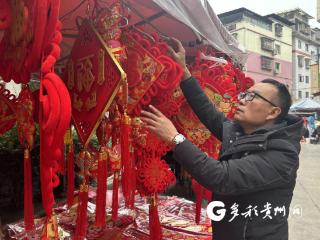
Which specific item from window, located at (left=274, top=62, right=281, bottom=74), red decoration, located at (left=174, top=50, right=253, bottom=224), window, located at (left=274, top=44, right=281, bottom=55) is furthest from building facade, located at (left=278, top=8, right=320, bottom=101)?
red decoration, located at (left=174, top=50, right=253, bottom=224)

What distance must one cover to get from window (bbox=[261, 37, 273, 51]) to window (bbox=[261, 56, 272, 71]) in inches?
30.7

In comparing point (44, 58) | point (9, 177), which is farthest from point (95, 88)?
point (9, 177)

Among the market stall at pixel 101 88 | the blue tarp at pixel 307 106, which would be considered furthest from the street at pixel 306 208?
the blue tarp at pixel 307 106

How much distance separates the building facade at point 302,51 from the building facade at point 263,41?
143 centimetres

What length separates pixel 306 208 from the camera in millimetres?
4707

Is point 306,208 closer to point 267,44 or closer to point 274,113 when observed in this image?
point 274,113

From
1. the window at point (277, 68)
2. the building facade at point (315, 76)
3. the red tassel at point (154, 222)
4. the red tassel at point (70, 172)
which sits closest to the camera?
the red tassel at point (154, 222)

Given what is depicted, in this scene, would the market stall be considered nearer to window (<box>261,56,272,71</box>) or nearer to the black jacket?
the black jacket

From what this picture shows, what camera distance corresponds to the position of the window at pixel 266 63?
2653 cm

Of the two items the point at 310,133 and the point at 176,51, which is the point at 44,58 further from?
the point at 310,133

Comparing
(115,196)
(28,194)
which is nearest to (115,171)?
(115,196)

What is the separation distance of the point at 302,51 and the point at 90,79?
3492 cm

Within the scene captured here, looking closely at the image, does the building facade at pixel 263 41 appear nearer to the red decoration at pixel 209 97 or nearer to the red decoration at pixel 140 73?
the red decoration at pixel 209 97

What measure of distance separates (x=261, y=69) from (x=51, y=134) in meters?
27.4
